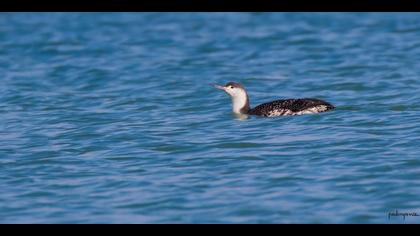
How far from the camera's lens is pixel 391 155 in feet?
47.9

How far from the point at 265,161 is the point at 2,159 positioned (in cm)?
417

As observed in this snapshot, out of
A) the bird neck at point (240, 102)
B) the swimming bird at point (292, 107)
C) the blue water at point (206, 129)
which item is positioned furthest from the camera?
the bird neck at point (240, 102)

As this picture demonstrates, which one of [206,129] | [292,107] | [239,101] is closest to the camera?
[206,129]

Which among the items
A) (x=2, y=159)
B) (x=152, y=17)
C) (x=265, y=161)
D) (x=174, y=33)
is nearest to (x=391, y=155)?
(x=265, y=161)

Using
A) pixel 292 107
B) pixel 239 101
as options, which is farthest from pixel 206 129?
pixel 239 101

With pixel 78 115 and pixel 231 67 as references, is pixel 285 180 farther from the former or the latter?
pixel 231 67

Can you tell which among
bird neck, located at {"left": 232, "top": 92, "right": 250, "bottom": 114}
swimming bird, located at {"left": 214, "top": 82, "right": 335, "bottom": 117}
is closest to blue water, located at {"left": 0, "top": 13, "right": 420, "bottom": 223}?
swimming bird, located at {"left": 214, "top": 82, "right": 335, "bottom": 117}

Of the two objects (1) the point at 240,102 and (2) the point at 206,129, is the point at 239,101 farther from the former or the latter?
(2) the point at 206,129

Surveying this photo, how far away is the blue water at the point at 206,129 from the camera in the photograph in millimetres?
12391

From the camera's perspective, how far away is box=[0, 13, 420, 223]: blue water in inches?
488

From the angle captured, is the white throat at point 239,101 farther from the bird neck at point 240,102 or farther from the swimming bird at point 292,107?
the swimming bird at point 292,107

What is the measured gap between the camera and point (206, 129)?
1762 cm

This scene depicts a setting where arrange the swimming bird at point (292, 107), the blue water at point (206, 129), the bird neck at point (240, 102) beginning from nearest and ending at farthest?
the blue water at point (206, 129) → the swimming bird at point (292, 107) → the bird neck at point (240, 102)

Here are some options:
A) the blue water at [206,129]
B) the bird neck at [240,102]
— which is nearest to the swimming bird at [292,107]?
the blue water at [206,129]
